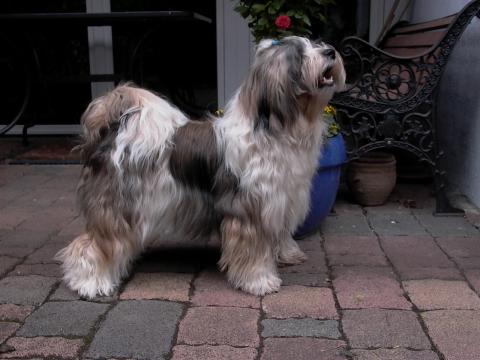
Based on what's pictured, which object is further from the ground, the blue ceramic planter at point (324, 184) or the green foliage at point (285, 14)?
the green foliage at point (285, 14)

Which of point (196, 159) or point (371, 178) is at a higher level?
point (196, 159)

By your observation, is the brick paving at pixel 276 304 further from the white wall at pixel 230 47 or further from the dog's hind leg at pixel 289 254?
the white wall at pixel 230 47

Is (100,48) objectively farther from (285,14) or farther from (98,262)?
(98,262)

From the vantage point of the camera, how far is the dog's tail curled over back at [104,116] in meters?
3.24

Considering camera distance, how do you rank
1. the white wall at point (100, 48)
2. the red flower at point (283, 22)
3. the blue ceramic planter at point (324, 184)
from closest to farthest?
1. the blue ceramic planter at point (324, 184)
2. the red flower at point (283, 22)
3. the white wall at point (100, 48)

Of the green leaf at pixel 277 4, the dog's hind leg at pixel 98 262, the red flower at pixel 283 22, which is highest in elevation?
the green leaf at pixel 277 4

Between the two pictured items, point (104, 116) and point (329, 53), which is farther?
point (104, 116)

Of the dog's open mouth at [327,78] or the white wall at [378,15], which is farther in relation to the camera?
the white wall at [378,15]

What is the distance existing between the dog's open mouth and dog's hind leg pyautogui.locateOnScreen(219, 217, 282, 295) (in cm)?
82

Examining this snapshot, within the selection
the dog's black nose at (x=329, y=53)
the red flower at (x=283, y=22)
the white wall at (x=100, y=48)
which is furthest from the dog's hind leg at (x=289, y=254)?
the white wall at (x=100, y=48)

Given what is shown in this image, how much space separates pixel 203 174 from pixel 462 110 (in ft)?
9.33

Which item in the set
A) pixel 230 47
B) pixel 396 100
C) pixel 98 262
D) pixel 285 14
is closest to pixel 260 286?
pixel 98 262

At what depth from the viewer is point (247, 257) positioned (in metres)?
3.26

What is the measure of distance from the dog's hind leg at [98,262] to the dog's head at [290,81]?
3.25 ft
